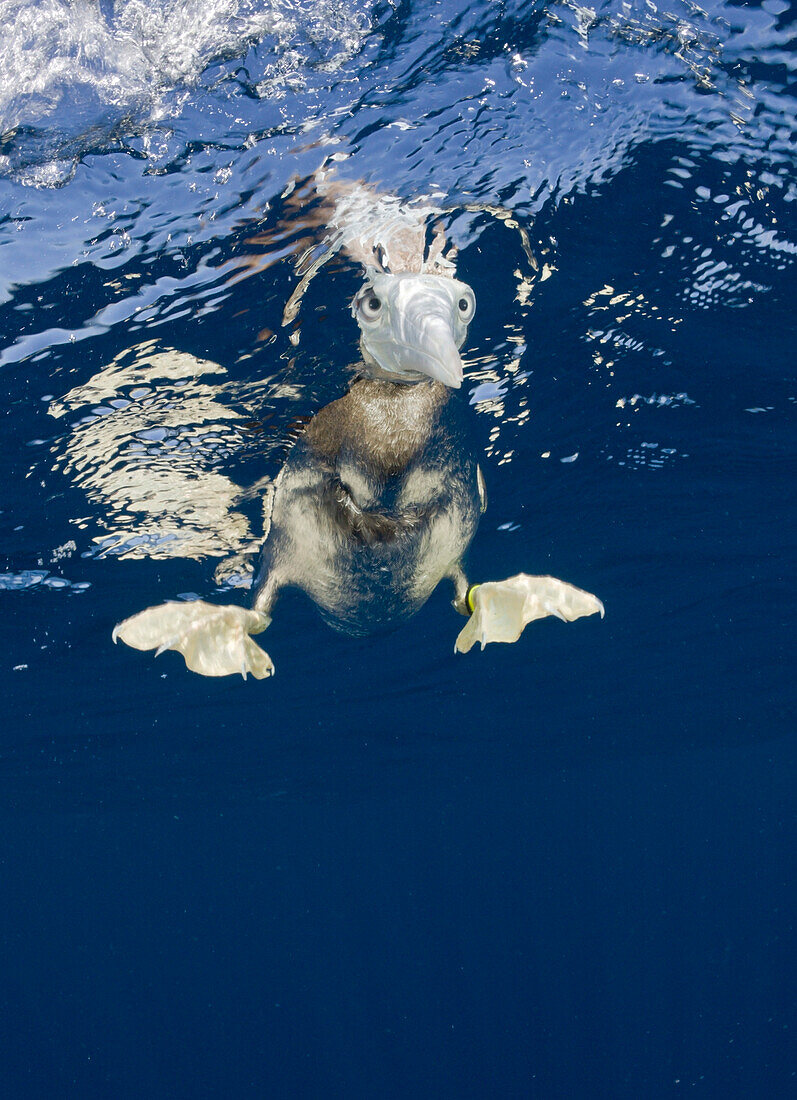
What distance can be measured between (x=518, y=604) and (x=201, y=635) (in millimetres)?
2069

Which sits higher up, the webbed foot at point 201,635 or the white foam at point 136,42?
the white foam at point 136,42

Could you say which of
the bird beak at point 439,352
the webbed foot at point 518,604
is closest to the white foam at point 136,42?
the bird beak at point 439,352

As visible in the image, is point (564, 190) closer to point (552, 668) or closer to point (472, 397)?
point (472, 397)

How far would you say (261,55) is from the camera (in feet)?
14.5

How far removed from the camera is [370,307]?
4.02 m

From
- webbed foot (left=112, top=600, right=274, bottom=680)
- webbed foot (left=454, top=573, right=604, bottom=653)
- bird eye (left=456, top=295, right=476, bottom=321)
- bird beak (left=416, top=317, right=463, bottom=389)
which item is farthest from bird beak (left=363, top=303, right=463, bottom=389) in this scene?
webbed foot (left=112, top=600, right=274, bottom=680)

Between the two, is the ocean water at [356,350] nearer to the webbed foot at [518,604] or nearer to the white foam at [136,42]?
the white foam at [136,42]

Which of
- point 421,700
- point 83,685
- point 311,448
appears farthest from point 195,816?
point 311,448

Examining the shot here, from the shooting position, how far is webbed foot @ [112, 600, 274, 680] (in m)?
5.28

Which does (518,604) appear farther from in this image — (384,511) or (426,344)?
(426,344)

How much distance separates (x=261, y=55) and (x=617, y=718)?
2751 cm

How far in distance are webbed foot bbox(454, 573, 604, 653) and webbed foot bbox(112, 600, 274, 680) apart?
1.41 m

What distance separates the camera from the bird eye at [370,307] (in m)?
3.99

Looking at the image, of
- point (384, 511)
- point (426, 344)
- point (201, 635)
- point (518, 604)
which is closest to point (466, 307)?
point (426, 344)
